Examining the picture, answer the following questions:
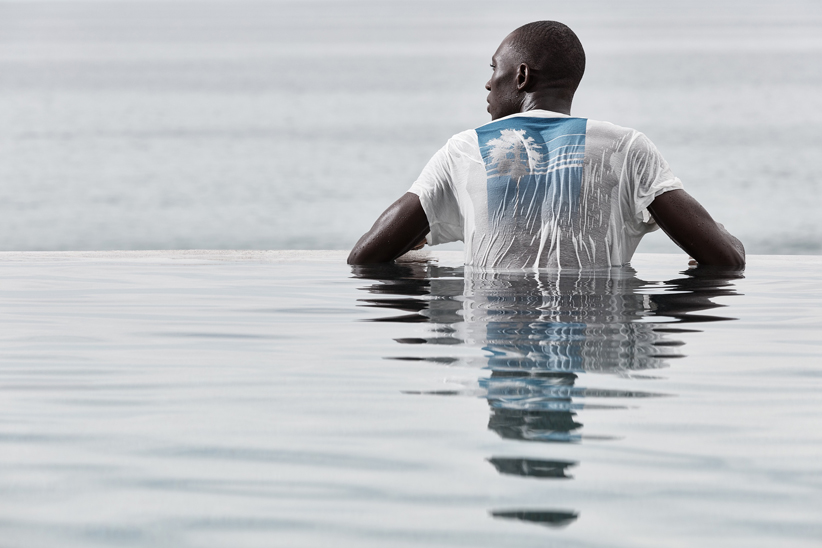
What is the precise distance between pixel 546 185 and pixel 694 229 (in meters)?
0.67

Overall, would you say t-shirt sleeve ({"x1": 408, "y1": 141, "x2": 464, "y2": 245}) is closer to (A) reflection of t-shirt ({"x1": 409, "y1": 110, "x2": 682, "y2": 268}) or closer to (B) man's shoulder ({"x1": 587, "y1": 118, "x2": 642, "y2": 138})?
(A) reflection of t-shirt ({"x1": 409, "y1": 110, "x2": 682, "y2": 268})

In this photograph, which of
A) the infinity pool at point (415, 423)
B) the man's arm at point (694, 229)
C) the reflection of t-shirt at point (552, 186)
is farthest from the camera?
the man's arm at point (694, 229)

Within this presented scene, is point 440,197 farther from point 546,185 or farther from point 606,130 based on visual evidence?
point 606,130

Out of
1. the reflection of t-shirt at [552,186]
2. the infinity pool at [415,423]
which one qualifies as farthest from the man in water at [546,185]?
the infinity pool at [415,423]

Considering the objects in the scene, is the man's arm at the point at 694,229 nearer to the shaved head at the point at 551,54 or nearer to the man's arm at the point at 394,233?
the shaved head at the point at 551,54

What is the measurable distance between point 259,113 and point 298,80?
1830 cm

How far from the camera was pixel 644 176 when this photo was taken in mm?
3951

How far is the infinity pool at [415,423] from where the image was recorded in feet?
4.56

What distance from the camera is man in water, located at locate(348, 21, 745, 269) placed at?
3.84m

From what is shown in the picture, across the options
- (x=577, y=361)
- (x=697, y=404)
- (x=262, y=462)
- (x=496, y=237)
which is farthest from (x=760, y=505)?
(x=496, y=237)

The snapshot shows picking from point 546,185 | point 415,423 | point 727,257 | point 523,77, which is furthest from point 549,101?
point 415,423

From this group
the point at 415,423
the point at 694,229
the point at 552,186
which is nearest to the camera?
the point at 415,423

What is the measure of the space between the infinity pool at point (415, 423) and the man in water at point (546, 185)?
0.44 meters

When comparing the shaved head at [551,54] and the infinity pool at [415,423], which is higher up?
the shaved head at [551,54]
